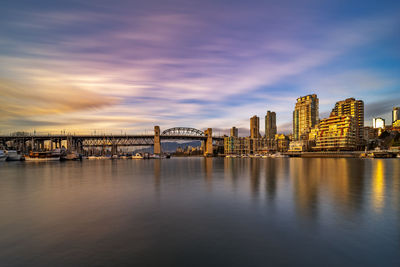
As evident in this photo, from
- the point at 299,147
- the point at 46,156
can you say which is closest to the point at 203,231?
the point at 46,156

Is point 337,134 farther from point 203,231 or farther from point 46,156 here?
point 46,156

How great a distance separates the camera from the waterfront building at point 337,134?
470 ft

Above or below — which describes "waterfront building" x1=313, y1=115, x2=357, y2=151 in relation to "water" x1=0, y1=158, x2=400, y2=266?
above

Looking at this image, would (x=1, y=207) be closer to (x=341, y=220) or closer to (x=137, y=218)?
(x=137, y=218)

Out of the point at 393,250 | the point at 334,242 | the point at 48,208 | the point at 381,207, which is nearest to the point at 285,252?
the point at 334,242

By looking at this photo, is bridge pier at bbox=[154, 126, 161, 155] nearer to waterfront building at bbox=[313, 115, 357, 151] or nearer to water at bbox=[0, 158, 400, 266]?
waterfront building at bbox=[313, 115, 357, 151]

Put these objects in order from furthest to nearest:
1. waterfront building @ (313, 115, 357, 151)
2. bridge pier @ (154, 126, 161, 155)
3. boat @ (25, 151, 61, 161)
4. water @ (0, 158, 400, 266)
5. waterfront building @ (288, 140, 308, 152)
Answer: bridge pier @ (154, 126, 161, 155) → waterfront building @ (288, 140, 308, 152) → waterfront building @ (313, 115, 357, 151) → boat @ (25, 151, 61, 161) → water @ (0, 158, 400, 266)

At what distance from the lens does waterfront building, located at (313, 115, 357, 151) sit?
14325 cm

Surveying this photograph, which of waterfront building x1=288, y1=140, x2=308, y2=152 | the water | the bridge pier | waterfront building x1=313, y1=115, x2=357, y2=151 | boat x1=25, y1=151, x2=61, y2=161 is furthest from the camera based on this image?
the bridge pier

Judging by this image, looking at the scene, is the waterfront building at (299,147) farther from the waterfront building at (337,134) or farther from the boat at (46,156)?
the boat at (46,156)

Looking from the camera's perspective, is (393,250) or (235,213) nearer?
(393,250)

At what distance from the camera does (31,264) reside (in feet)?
27.7

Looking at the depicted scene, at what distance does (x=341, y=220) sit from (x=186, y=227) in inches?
357

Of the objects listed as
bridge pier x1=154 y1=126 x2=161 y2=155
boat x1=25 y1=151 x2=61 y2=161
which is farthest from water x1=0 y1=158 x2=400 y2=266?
bridge pier x1=154 y1=126 x2=161 y2=155
